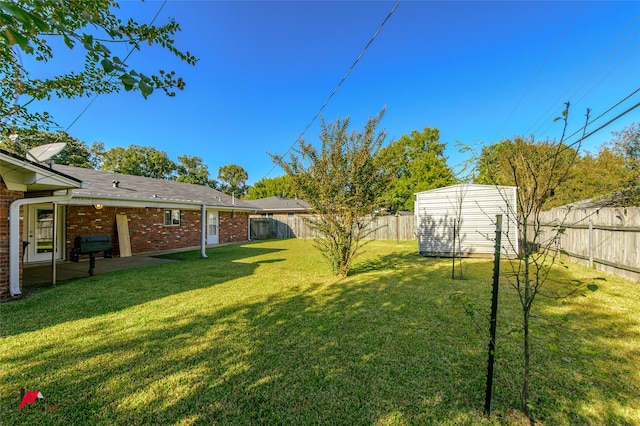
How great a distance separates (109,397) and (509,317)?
207 inches

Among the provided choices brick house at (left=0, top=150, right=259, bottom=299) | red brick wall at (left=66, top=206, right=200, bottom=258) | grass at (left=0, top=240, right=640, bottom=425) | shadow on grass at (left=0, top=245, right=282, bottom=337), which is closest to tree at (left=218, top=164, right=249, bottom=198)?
brick house at (left=0, top=150, right=259, bottom=299)

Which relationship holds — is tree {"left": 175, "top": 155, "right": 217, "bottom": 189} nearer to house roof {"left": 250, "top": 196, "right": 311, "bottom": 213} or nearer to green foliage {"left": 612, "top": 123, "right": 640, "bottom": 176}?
house roof {"left": 250, "top": 196, "right": 311, "bottom": 213}

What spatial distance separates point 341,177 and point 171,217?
1029 cm

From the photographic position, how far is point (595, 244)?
7684 millimetres

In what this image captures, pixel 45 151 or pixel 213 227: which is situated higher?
pixel 45 151

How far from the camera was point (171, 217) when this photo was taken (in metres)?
13.1

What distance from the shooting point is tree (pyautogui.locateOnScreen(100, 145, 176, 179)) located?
1217 inches

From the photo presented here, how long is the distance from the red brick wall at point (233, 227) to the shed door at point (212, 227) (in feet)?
1.10

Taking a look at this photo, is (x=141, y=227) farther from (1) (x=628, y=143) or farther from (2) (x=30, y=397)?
(1) (x=628, y=143)

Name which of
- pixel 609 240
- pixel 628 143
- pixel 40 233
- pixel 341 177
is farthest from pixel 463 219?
pixel 40 233

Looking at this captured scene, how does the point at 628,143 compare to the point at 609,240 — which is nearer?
the point at 609,240

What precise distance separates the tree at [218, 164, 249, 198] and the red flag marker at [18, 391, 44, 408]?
1765 inches

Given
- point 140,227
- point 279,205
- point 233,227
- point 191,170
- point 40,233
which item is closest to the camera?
point 40,233

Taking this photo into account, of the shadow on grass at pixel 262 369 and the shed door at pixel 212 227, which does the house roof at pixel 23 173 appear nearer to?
the shadow on grass at pixel 262 369
